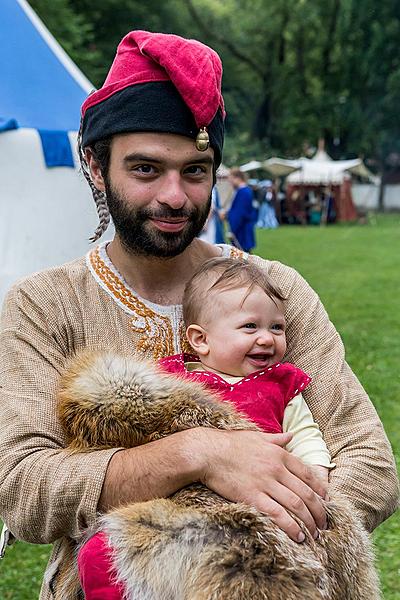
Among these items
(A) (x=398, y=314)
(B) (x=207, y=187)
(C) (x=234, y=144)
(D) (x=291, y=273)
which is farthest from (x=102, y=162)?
(C) (x=234, y=144)

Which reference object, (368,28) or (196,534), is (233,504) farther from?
(368,28)

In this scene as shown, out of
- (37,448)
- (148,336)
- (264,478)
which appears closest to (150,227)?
(148,336)

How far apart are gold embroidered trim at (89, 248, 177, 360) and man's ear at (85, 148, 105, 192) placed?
226 mm

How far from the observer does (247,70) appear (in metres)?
42.6

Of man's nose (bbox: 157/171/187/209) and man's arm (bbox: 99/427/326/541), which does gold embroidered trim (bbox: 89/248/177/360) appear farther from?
man's arm (bbox: 99/427/326/541)

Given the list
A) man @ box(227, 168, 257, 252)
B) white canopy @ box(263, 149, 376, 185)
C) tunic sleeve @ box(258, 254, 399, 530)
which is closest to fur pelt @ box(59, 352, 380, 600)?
tunic sleeve @ box(258, 254, 399, 530)

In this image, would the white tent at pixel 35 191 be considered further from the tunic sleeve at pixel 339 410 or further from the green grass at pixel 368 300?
the tunic sleeve at pixel 339 410

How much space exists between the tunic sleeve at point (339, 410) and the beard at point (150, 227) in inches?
11.3

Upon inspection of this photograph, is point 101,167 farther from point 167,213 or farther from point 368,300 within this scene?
point 368,300

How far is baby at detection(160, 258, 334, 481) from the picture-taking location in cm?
198

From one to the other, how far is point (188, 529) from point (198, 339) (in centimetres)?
64

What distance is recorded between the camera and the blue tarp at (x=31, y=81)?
6.03m

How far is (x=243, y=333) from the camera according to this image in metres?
2.10

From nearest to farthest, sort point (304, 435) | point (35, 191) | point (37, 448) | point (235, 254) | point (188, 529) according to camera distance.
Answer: point (188, 529), point (37, 448), point (304, 435), point (235, 254), point (35, 191)
